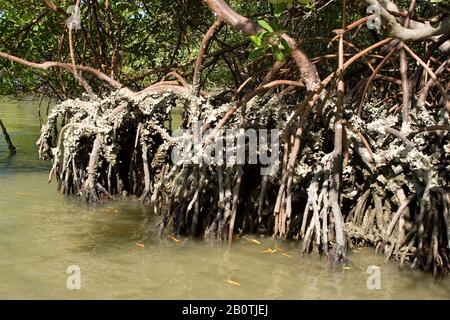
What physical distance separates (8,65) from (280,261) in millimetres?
5963

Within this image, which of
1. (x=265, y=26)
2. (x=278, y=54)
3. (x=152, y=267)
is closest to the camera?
(x=265, y=26)

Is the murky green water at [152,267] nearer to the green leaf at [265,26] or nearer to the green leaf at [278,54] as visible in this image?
the green leaf at [278,54]

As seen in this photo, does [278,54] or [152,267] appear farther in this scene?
[152,267]

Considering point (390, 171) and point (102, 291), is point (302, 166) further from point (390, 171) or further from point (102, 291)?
point (102, 291)

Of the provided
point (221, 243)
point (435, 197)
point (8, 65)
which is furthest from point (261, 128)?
point (8, 65)

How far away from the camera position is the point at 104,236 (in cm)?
485

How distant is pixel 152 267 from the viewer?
4086mm

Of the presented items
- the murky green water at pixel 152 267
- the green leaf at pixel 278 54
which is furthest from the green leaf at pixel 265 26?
the murky green water at pixel 152 267

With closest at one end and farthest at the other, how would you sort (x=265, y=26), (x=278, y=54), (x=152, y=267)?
(x=265, y=26) < (x=278, y=54) < (x=152, y=267)

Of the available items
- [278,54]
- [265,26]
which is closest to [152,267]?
[278,54]

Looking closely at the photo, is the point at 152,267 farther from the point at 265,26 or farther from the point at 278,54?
the point at 265,26

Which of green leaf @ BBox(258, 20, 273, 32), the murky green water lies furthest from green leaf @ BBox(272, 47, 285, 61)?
the murky green water

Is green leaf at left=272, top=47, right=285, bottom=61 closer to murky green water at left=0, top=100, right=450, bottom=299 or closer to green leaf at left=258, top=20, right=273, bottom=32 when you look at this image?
green leaf at left=258, top=20, right=273, bottom=32
